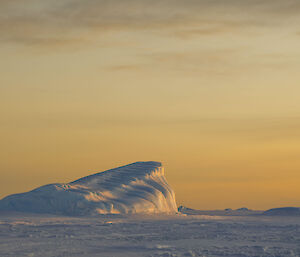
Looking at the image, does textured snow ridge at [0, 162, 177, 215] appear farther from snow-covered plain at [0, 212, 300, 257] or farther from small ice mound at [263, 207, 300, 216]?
small ice mound at [263, 207, 300, 216]

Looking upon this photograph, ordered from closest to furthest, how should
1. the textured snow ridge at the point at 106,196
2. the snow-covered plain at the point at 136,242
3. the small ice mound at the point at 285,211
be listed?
the snow-covered plain at the point at 136,242 < the textured snow ridge at the point at 106,196 < the small ice mound at the point at 285,211

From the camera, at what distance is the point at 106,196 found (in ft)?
253

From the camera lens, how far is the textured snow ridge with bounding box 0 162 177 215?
73875 millimetres

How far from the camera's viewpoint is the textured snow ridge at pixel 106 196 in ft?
242

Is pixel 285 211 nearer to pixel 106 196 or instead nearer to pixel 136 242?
pixel 106 196

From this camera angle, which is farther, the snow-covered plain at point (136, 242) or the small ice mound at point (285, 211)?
the small ice mound at point (285, 211)

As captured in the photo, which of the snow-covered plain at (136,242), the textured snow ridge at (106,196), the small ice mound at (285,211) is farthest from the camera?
the small ice mound at (285,211)

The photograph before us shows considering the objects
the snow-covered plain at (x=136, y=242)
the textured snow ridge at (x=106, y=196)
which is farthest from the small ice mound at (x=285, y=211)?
the snow-covered plain at (x=136, y=242)

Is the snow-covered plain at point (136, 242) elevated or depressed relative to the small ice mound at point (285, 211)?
depressed

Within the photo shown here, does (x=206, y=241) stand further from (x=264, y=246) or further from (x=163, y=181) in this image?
(x=163, y=181)

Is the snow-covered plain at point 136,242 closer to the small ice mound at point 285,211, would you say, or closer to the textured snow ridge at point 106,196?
the textured snow ridge at point 106,196

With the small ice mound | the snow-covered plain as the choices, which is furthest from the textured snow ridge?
Result: the small ice mound

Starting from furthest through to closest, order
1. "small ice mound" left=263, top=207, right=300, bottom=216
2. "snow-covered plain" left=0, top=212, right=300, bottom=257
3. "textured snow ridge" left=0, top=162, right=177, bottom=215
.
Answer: "small ice mound" left=263, top=207, right=300, bottom=216 < "textured snow ridge" left=0, top=162, right=177, bottom=215 < "snow-covered plain" left=0, top=212, right=300, bottom=257

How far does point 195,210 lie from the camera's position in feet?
370
